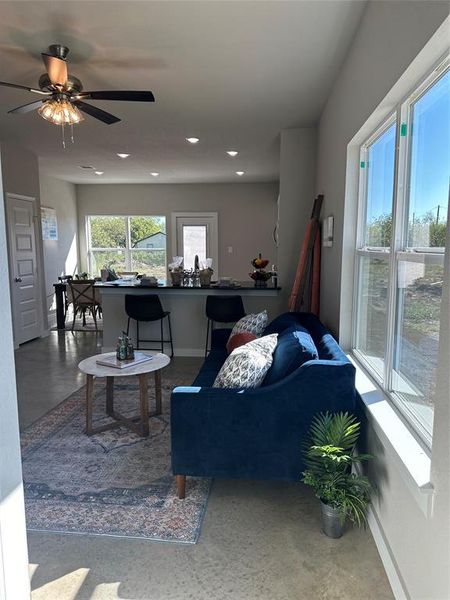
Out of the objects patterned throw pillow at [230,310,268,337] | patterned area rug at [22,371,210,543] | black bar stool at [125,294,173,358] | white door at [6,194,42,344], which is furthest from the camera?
white door at [6,194,42,344]

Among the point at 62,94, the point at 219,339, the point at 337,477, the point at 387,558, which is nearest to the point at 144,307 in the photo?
the point at 219,339

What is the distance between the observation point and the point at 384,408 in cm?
190

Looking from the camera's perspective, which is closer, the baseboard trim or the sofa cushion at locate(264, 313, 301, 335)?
the baseboard trim

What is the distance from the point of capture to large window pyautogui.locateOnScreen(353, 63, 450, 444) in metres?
1.54

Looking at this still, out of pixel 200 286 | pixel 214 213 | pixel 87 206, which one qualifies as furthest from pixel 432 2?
pixel 87 206

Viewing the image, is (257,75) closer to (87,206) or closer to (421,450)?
(421,450)

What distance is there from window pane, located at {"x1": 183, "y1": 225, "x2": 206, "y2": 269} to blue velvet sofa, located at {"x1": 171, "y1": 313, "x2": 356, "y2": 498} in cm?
657

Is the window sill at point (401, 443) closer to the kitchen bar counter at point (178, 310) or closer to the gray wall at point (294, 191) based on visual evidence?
the gray wall at point (294, 191)

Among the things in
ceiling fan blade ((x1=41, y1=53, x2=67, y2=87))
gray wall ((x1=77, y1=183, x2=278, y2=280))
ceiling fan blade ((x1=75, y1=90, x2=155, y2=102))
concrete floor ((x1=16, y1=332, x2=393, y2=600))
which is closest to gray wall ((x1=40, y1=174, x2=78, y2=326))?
gray wall ((x1=77, y1=183, x2=278, y2=280))

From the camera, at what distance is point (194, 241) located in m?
8.48

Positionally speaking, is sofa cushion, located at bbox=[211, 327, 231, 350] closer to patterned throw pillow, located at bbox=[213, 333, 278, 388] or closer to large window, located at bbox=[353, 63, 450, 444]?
patterned throw pillow, located at bbox=[213, 333, 278, 388]

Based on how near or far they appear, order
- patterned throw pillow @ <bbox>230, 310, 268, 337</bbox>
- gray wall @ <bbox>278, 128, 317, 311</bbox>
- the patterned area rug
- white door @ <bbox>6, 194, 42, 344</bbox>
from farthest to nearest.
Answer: white door @ <bbox>6, 194, 42, 344</bbox>
gray wall @ <bbox>278, 128, 317, 311</bbox>
patterned throw pillow @ <bbox>230, 310, 268, 337</bbox>
the patterned area rug

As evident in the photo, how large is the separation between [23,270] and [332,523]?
509 centimetres

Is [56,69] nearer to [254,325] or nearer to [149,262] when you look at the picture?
[254,325]
